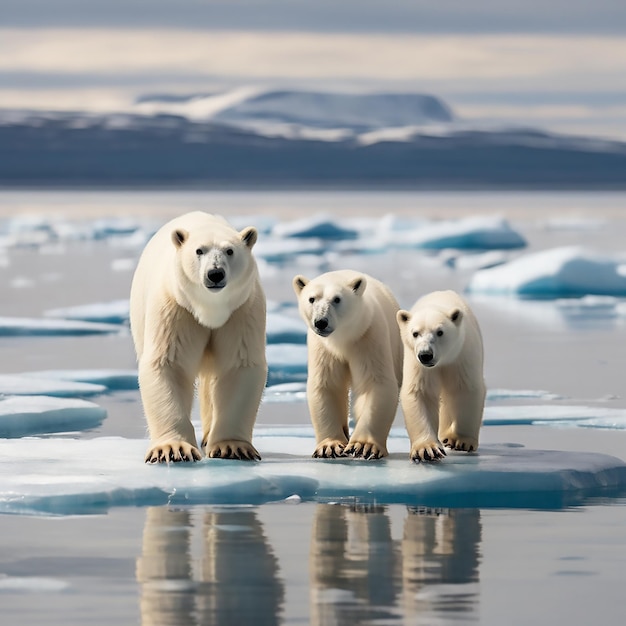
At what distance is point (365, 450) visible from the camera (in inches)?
216

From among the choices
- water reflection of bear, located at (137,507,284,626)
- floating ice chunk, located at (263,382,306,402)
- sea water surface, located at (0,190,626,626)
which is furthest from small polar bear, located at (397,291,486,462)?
floating ice chunk, located at (263,382,306,402)

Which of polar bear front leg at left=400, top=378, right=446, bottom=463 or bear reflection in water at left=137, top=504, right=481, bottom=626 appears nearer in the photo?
bear reflection in water at left=137, top=504, right=481, bottom=626

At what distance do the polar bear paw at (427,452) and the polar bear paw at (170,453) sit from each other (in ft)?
2.41

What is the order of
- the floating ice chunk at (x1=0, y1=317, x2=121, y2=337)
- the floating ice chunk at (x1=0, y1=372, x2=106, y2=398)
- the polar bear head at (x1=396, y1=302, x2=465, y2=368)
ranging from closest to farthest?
1. the polar bear head at (x1=396, y1=302, x2=465, y2=368)
2. the floating ice chunk at (x1=0, y1=372, x2=106, y2=398)
3. the floating ice chunk at (x1=0, y1=317, x2=121, y2=337)

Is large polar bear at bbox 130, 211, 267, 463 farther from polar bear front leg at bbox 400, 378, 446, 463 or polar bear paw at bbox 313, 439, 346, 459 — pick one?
polar bear front leg at bbox 400, 378, 446, 463

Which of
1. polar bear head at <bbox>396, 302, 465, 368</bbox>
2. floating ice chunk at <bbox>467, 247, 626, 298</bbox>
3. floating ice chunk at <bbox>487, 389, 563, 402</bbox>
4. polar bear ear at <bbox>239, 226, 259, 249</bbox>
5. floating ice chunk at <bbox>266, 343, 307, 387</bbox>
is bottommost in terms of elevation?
floating ice chunk at <bbox>487, 389, 563, 402</bbox>

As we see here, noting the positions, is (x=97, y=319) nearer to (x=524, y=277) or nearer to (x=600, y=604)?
(x=524, y=277)

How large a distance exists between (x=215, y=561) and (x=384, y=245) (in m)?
21.9

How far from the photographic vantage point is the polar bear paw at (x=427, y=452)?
5316mm

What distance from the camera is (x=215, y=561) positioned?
4.09m

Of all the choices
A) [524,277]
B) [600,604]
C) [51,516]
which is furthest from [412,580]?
[524,277]

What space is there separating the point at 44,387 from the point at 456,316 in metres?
3.02

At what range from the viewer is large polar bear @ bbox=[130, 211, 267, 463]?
5.26m

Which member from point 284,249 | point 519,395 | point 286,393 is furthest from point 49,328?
point 284,249
